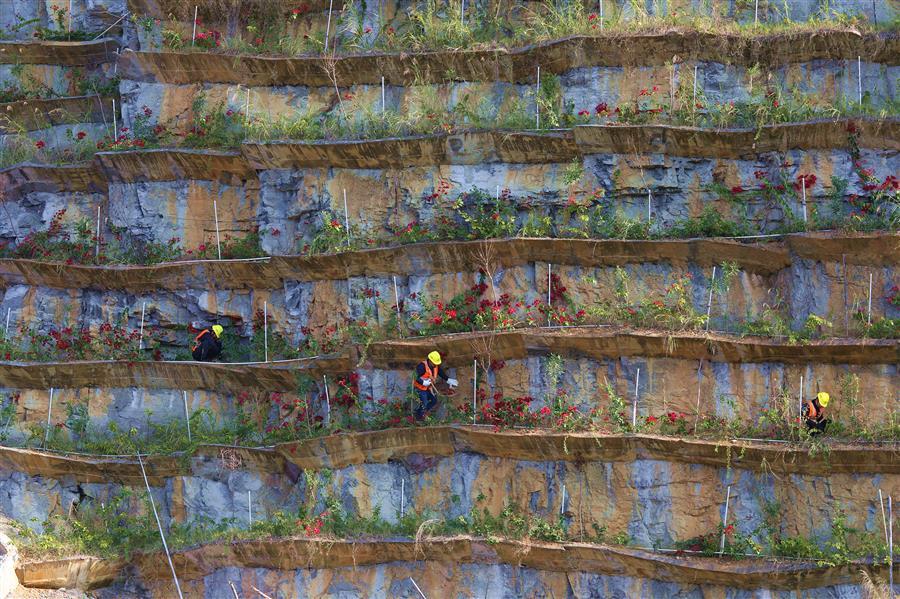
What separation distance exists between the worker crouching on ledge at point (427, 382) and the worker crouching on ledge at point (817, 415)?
4761mm

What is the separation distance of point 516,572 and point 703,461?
2.85 m

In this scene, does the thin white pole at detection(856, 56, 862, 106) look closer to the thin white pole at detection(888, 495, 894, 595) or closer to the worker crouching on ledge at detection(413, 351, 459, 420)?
the thin white pole at detection(888, 495, 894, 595)

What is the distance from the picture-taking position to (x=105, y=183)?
25328 millimetres

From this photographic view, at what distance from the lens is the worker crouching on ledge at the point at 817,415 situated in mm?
20578

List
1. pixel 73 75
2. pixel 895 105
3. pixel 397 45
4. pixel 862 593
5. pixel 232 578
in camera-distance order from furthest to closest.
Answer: pixel 73 75 → pixel 397 45 → pixel 895 105 → pixel 232 578 → pixel 862 593

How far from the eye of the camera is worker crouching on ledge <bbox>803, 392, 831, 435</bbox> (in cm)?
2058

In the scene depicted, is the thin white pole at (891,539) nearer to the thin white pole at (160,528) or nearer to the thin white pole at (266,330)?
the thin white pole at (266,330)

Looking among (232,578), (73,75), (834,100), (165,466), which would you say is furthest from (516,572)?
(73,75)

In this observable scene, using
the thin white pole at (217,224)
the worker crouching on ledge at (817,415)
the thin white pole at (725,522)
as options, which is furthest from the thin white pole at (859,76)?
the thin white pole at (217,224)

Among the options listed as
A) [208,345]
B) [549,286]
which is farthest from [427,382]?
[208,345]

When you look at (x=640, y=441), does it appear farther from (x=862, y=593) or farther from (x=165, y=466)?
(x=165, y=466)

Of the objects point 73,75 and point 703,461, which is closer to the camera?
point 703,461

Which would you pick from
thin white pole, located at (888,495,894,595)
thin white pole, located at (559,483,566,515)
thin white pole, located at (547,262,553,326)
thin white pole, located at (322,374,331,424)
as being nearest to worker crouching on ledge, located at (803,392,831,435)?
thin white pole, located at (888,495,894,595)

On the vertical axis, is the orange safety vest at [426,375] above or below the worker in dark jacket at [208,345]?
below
